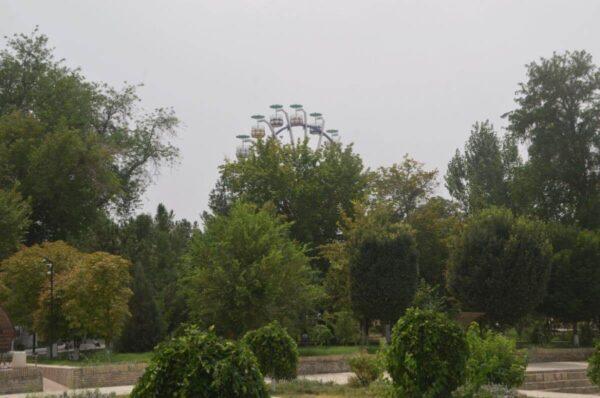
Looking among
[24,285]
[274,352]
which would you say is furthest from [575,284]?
[24,285]

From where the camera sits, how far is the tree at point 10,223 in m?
39.2

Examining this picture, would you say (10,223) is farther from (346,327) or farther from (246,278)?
(346,327)

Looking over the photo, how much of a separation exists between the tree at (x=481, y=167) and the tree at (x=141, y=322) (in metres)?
29.6

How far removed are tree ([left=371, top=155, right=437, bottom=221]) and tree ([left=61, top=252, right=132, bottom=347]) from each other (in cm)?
2102

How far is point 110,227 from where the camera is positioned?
161ft

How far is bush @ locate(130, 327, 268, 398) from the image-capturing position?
32.7ft

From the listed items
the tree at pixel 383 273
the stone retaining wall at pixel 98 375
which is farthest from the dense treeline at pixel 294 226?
the stone retaining wall at pixel 98 375

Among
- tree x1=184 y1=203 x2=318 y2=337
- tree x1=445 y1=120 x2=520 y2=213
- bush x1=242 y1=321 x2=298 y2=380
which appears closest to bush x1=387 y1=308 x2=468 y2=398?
bush x1=242 y1=321 x2=298 y2=380

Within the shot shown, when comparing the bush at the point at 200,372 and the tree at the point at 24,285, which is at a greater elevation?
the tree at the point at 24,285

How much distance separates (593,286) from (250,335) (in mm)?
20571

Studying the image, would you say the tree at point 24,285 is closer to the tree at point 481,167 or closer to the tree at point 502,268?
the tree at point 502,268

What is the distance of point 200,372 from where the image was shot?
33.2 feet

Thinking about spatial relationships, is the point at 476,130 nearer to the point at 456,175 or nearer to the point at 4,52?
the point at 456,175

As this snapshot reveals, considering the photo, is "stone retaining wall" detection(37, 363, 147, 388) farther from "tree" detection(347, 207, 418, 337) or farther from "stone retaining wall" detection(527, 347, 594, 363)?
"stone retaining wall" detection(527, 347, 594, 363)
